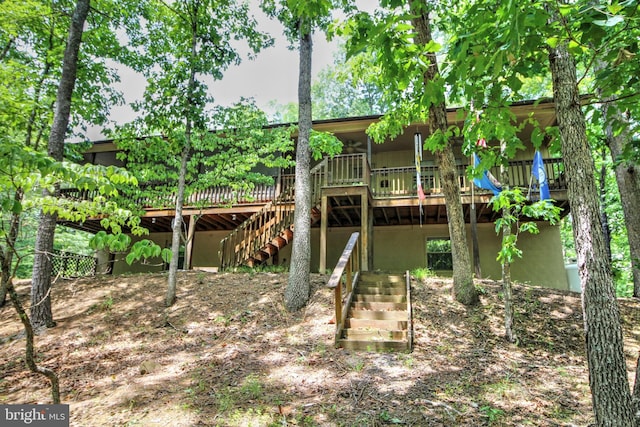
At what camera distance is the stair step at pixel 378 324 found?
251 inches

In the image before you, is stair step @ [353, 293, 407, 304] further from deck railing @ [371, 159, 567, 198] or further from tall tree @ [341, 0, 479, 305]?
deck railing @ [371, 159, 567, 198]

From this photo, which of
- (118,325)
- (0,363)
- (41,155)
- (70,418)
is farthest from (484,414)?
(0,363)

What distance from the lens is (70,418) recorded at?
13.1 ft

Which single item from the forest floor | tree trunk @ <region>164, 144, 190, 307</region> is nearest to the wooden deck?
tree trunk @ <region>164, 144, 190, 307</region>

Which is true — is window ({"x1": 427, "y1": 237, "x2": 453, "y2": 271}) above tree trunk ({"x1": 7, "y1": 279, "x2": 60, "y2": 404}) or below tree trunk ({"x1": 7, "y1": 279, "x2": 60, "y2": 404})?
above

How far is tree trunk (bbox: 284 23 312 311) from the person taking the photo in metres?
7.88

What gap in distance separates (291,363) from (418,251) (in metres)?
9.08

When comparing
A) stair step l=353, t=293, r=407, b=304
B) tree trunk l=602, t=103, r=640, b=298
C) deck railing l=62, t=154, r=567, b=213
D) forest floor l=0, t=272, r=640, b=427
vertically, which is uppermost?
deck railing l=62, t=154, r=567, b=213

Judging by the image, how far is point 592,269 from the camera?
310 centimetres

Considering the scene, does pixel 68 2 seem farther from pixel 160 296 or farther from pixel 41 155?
pixel 41 155

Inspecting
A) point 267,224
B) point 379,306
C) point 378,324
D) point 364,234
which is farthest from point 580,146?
point 267,224

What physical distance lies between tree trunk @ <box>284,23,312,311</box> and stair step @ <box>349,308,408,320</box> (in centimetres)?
143

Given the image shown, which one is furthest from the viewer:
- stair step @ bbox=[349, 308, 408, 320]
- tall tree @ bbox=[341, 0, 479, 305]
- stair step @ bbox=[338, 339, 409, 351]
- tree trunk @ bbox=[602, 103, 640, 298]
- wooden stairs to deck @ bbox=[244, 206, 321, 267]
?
wooden stairs to deck @ bbox=[244, 206, 321, 267]

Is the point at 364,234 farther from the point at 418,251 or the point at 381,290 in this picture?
the point at 418,251
